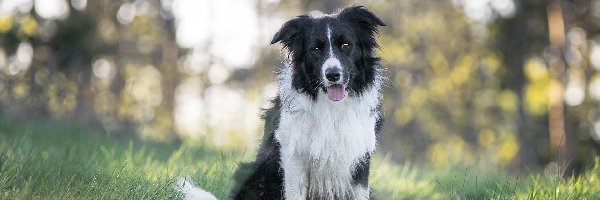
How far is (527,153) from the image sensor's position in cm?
2178

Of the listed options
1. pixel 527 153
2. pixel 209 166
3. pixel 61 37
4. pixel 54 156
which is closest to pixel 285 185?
pixel 209 166

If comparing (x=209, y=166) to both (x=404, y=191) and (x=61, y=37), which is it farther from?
(x=61, y=37)

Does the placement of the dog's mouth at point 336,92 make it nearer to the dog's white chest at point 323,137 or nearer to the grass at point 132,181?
the dog's white chest at point 323,137

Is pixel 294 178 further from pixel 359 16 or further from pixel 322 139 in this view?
pixel 359 16

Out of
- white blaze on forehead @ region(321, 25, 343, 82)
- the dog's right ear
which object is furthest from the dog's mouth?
the dog's right ear

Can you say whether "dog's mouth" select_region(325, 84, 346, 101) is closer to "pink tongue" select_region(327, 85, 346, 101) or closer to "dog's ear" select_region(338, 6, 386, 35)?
"pink tongue" select_region(327, 85, 346, 101)

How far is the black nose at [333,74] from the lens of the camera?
489 centimetres

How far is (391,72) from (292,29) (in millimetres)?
20307

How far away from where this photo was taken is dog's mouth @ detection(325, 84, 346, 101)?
199 inches

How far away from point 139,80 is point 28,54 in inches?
685

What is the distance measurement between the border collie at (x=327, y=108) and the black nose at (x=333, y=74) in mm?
44

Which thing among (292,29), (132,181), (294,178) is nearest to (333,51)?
(292,29)

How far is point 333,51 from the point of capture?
199 inches

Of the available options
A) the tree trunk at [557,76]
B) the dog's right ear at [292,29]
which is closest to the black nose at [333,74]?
the dog's right ear at [292,29]
